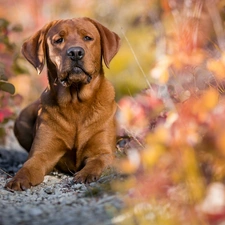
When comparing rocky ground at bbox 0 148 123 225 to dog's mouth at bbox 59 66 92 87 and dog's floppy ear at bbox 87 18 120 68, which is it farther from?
dog's floppy ear at bbox 87 18 120 68

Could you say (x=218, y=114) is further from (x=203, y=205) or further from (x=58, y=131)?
(x=58, y=131)

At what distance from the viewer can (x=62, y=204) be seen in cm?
349

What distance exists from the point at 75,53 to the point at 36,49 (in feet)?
2.13

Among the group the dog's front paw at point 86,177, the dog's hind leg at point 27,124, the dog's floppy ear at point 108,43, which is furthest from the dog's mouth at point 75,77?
the dog's hind leg at point 27,124

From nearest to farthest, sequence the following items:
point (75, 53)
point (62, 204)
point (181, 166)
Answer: point (181, 166) → point (62, 204) → point (75, 53)

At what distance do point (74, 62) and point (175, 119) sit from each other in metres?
1.91

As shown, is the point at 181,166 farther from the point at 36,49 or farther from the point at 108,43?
the point at 36,49

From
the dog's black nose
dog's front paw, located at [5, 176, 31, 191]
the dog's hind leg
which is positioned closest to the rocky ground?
dog's front paw, located at [5, 176, 31, 191]

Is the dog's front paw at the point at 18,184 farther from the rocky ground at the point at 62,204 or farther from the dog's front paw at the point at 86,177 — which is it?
the dog's front paw at the point at 86,177

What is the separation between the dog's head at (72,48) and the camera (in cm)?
448

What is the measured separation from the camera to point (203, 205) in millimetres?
2326

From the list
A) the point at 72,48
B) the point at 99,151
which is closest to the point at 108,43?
the point at 72,48

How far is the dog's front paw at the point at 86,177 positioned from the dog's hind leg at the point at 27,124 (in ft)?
5.56

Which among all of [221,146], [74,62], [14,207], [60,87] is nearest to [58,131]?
[60,87]
